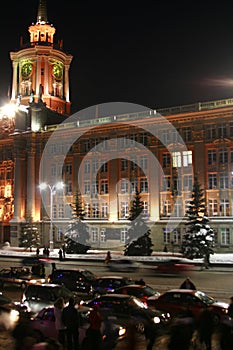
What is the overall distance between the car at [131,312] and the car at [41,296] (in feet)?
7.76

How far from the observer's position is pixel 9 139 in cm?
7350

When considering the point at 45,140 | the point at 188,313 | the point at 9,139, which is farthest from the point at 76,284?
the point at 9,139

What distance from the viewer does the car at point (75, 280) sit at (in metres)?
25.9

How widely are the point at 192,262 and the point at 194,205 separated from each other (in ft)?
27.4

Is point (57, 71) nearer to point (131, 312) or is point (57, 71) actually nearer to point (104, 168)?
point (104, 168)

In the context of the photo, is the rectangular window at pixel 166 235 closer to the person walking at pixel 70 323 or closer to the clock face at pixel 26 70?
the clock face at pixel 26 70

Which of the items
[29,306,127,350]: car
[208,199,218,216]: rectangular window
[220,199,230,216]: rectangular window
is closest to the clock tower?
Answer: [208,199,218,216]: rectangular window

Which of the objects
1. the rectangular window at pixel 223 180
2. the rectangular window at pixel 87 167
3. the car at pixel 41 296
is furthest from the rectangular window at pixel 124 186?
the car at pixel 41 296

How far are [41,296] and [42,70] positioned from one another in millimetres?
68140

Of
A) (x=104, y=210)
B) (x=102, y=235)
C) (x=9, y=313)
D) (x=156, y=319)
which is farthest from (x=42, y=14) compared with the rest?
(x=156, y=319)

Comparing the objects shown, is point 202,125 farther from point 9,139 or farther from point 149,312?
point 149,312

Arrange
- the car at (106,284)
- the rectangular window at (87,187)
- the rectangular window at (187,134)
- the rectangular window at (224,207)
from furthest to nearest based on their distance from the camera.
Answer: the rectangular window at (87,187)
the rectangular window at (187,134)
the rectangular window at (224,207)
the car at (106,284)

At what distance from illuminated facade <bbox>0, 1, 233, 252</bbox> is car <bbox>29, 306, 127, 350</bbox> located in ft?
134

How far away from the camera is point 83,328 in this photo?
14109 mm
